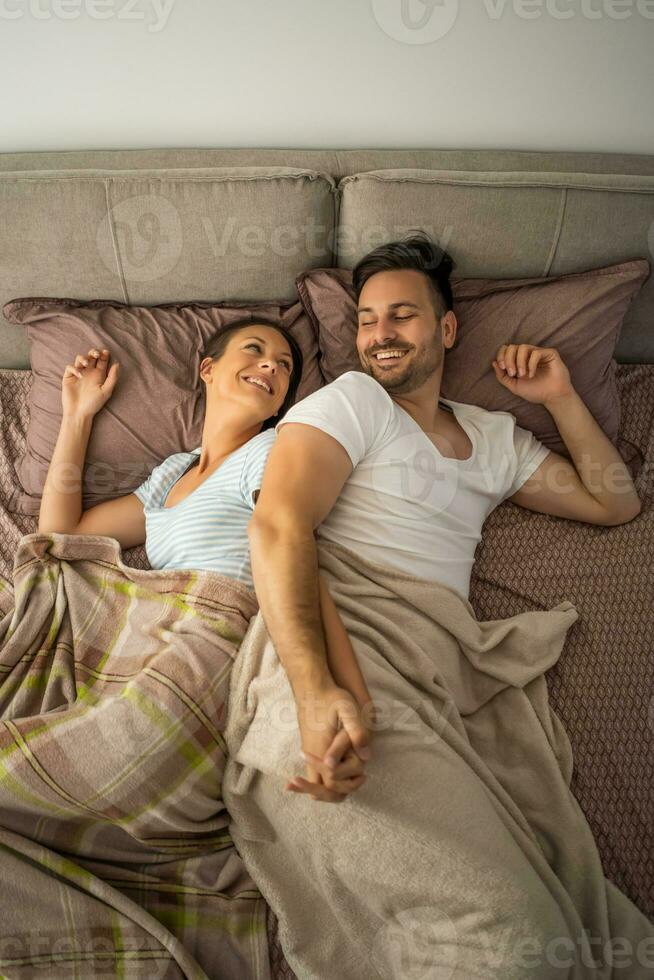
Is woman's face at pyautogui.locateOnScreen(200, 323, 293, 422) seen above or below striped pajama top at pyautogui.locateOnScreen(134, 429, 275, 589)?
above

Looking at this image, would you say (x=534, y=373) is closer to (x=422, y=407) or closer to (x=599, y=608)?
(x=422, y=407)

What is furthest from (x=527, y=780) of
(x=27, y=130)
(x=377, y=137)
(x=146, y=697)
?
(x=27, y=130)

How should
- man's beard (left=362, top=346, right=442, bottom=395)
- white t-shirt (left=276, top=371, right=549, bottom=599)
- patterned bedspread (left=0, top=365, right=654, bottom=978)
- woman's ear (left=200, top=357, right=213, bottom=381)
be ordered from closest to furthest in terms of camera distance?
1. patterned bedspread (left=0, top=365, right=654, bottom=978)
2. white t-shirt (left=276, top=371, right=549, bottom=599)
3. man's beard (left=362, top=346, right=442, bottom=395)
4. woman's ear (left=200, top=357, right=213, bottom=381)

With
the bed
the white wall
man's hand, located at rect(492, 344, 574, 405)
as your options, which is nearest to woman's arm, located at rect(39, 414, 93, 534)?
the bed

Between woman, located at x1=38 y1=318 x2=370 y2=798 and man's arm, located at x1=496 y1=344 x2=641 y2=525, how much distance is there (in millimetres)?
575

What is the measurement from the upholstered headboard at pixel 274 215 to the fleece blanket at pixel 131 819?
2.81 feet

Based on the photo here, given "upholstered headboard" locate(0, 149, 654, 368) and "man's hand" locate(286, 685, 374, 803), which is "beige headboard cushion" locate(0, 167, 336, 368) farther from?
"man's hand" locate(286, 685, 374, 803)

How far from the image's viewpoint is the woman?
141 cm

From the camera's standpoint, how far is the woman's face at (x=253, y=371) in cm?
154

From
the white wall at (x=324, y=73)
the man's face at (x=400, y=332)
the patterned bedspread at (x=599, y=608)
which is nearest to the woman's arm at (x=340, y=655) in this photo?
the patterned bedspread at (x=599, y=608)

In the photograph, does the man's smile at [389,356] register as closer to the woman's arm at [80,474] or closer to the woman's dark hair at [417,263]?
the woman's dark hair at [417,263]

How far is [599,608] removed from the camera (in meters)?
1.47

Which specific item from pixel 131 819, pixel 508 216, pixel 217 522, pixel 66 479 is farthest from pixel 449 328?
pixel 131 819

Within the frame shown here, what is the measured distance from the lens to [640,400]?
175 centimetres
